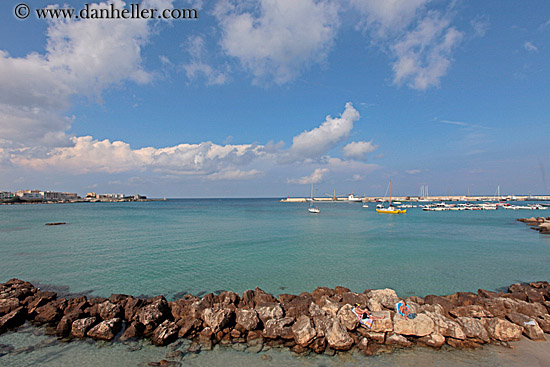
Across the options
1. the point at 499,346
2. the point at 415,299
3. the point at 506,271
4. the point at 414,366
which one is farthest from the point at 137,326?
the point at 506,271

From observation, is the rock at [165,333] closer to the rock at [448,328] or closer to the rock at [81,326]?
the rock at [81,326]

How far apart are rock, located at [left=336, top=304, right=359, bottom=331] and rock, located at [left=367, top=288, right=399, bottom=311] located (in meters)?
1.60

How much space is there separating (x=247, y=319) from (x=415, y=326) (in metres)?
5.42

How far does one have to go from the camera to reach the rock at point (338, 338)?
8195 mm

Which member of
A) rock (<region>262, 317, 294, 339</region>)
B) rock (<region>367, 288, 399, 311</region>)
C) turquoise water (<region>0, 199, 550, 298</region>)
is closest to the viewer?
rock (<region>262, 317, 294, 339</region>)

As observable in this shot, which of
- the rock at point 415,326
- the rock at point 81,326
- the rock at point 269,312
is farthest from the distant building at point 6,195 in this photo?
the rock at point 415,326

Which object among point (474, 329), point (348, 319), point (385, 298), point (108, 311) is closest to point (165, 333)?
point (108, 311)

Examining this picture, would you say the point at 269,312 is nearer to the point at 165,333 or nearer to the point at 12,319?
the point at 165,333

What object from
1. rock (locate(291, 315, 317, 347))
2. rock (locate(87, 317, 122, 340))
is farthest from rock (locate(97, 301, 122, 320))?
rock (locate(291, 315, 317, 347))

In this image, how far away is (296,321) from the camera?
9.10 m

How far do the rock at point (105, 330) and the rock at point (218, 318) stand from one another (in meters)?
2.91

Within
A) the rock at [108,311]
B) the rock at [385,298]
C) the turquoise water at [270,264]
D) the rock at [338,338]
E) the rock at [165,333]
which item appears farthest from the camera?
the turquoise water at [270,264]

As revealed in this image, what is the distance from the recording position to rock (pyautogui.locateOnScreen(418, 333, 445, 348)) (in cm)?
827

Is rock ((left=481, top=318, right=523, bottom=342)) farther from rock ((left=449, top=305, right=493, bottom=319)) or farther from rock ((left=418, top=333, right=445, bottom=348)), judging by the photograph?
rock ((left=418, top=333, right=445, bottom=348))
